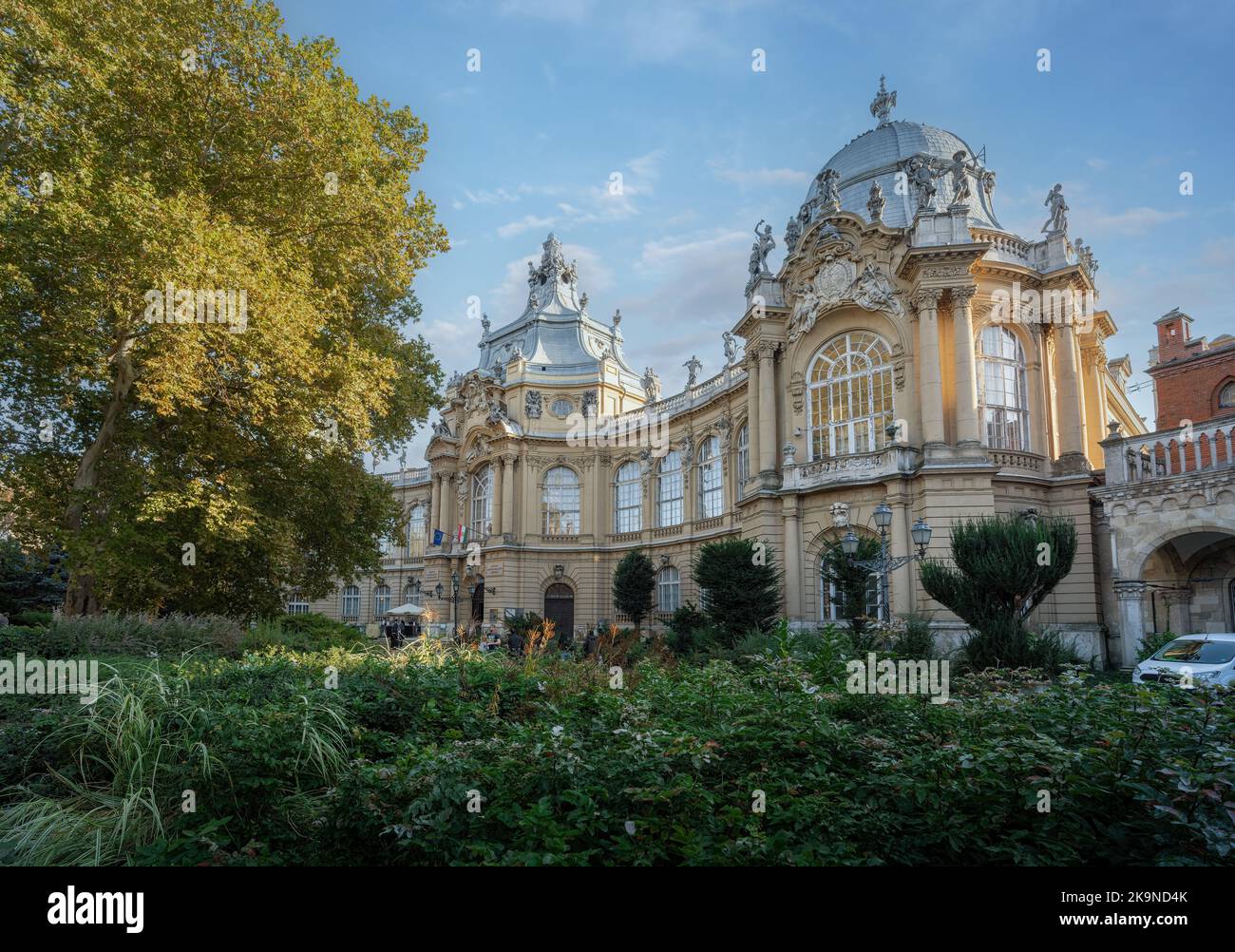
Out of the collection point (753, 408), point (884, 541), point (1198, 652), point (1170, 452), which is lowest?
point (1198, 652)

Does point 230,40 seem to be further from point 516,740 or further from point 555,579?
point 555,579

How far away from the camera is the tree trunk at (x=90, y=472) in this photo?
48.0 ft

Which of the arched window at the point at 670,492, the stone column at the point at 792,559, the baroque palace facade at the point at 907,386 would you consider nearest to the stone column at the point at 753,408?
the baroque palace facade at the point at 907,386

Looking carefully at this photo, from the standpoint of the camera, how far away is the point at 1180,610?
21.2m

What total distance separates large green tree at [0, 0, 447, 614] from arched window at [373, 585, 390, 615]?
115 ft

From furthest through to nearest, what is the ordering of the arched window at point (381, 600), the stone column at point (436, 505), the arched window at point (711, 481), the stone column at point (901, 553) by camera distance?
1. the arched window at point (381, 600)
2. the stone column at point (436, 505)
3. the arched window at point (711, 481)
4. the stone column at point (901, 553)

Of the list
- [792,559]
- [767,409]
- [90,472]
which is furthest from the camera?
[767,409]

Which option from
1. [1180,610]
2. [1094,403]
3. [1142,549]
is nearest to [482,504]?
[1094,403]

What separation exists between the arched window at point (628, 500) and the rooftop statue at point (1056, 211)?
74.1 feet

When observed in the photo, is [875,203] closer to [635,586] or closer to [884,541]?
[884,541]

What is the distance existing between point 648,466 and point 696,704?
3319 centimetres

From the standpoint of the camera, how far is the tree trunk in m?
14.6

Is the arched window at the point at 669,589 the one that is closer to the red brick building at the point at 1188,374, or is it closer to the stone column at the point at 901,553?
the stone column at the point at 901,553

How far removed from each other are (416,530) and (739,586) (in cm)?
3560
